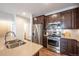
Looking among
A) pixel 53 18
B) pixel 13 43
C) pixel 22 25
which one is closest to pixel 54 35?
pixel 53 18

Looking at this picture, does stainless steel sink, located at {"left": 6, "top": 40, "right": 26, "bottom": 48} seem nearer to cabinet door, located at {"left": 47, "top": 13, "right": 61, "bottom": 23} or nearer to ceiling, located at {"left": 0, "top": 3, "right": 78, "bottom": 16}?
ceiling, located at {"left": 0, "top": 3, "right": 78, "bottom": 16}

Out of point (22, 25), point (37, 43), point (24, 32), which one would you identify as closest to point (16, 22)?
point (22, 25)

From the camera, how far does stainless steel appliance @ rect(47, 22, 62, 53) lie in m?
1.53

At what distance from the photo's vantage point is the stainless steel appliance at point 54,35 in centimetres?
153

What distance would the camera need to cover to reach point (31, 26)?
4.57ft

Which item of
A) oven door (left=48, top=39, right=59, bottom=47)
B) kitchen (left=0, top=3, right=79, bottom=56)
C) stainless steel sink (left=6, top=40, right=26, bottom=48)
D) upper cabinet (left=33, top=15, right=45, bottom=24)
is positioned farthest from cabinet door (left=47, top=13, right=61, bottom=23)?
stainless steel sink (left=6, top=40, right=26, bottom=48)

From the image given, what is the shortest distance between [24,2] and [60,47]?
1158mm

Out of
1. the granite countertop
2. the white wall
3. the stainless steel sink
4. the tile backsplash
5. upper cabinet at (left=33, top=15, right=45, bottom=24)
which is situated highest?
upper cabinet at (left=33, top=15, right=45, bottom=24)

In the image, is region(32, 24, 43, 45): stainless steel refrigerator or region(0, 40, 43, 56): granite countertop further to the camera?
region(32, 24, 43, 45): stainless steel refrigerator

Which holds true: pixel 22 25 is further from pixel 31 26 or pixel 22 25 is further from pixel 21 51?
pixel 21 51

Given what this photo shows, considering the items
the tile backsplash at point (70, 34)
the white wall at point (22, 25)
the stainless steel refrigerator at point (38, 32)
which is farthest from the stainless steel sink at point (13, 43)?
the tile backsplash at point (70, 34)

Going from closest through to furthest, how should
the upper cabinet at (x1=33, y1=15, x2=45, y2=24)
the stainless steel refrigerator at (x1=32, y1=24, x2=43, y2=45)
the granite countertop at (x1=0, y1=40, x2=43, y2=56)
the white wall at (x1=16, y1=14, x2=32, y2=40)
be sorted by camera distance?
the granite countertop at (x1=0, y1=40, x2=43, y2=56) → the white wall at (x1=16, y1=14, x2=32, y2=40) → the upper cabinet at (x1=33, y1=15, x2=45, y2=24) → the stainless steel refrigerator at (x1=32, y1=24, x2=43, y2=45)

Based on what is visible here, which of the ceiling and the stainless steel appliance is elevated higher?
the ceiling

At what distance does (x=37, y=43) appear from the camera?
1.45 m
